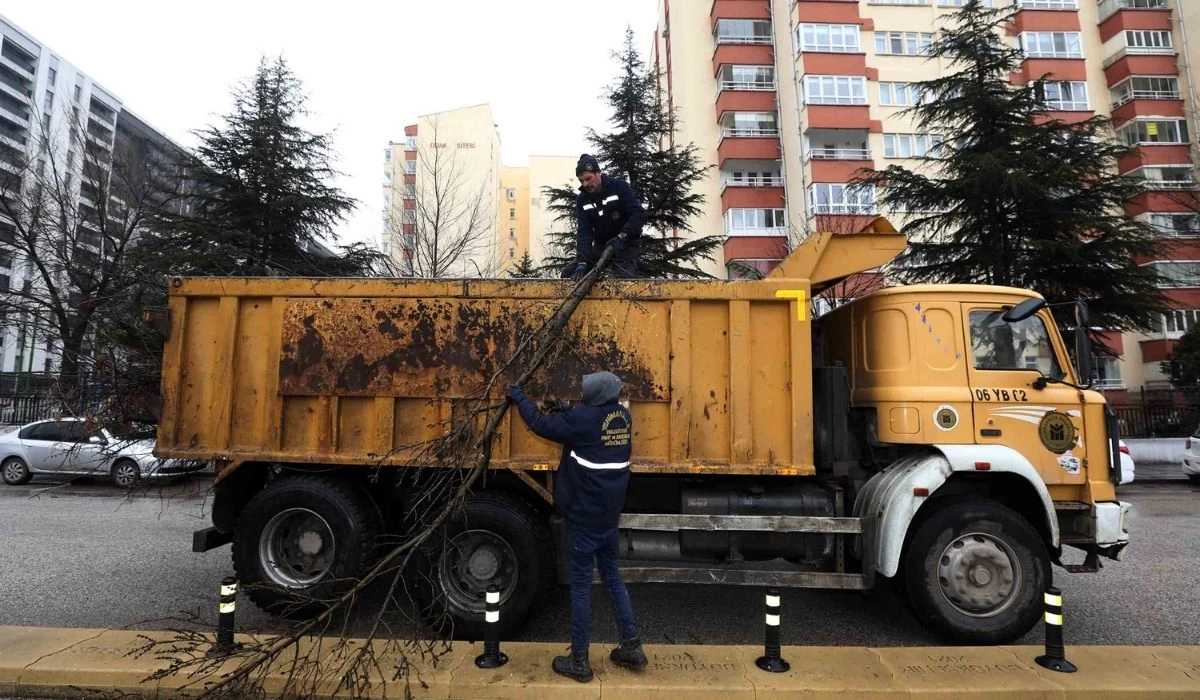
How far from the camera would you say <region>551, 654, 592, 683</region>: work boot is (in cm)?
372

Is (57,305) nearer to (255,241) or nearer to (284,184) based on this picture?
(255,241)

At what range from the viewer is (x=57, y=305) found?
52.5ft

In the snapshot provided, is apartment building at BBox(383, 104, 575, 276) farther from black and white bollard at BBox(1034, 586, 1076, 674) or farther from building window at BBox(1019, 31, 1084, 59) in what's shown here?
building window at BBox(1019, 31, 1084, 59)

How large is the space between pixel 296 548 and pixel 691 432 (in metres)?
3.32

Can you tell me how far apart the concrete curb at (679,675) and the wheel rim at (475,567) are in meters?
0.41

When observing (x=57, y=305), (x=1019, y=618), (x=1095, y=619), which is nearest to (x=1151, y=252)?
(x=1095, y=619)

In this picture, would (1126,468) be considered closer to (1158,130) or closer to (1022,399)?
(1022,399)

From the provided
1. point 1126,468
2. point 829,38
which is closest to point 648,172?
point 1126,468

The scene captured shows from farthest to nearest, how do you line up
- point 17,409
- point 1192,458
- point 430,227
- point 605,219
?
point 17,409, point 430,227, point 1192,458, point 605,219

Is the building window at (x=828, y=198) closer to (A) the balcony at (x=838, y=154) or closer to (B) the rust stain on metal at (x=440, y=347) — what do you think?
(A) the balcony at (x=838, y=154)

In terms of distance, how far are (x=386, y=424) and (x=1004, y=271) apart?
15711mm

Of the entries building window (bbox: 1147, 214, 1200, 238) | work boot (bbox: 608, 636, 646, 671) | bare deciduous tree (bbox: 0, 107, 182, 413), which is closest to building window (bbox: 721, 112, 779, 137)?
building window (bbox: 1147, 214, 1200, 238)

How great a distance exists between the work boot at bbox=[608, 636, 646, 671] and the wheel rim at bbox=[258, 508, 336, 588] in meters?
2.42

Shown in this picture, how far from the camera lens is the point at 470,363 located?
4.65 meters
